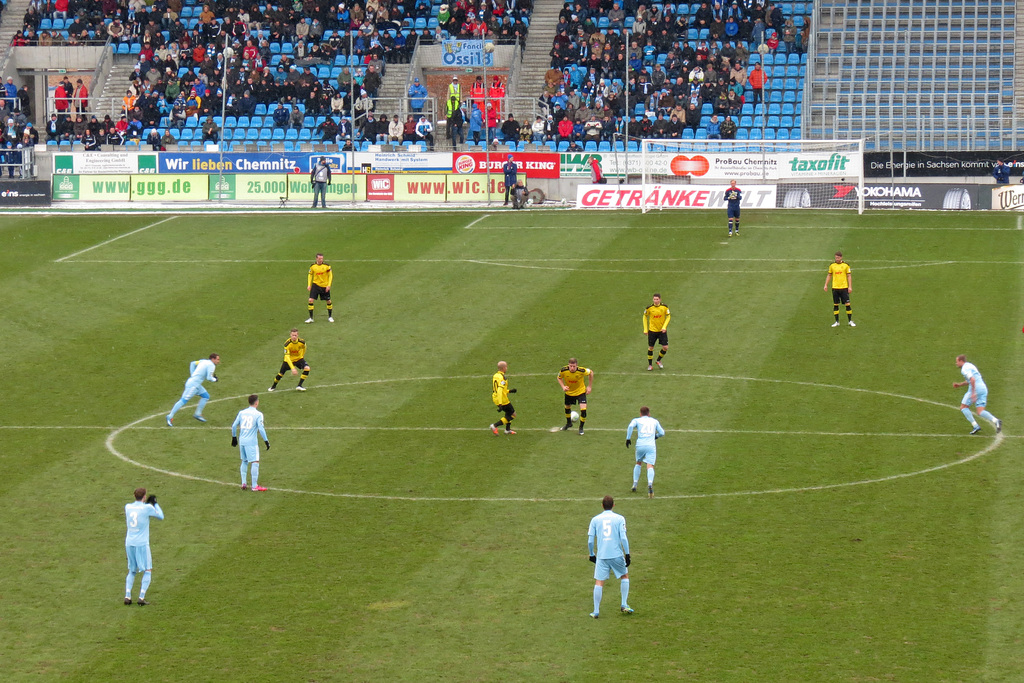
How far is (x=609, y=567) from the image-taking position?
63.0 feet

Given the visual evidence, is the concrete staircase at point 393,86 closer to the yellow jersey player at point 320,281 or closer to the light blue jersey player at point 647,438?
the yellow jersey player at point 320,281

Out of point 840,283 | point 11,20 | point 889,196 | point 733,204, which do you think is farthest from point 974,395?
point 11,20

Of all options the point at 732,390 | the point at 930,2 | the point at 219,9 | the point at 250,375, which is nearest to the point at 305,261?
the point at 250,375

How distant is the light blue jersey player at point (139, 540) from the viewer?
779 inches

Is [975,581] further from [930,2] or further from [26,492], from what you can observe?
[930,2]

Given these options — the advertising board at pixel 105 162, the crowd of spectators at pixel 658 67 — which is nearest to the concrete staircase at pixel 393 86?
the crowd of spectators at pixel 658 67

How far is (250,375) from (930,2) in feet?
147

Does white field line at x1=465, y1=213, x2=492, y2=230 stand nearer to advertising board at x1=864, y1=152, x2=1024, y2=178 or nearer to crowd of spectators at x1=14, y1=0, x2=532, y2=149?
crowd of spectators at x1=14, y1=0, x2=532, y2=149

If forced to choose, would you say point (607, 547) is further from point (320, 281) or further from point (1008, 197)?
point (1008, 197)

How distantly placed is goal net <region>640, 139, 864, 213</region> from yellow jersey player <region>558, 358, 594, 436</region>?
27.9 meters

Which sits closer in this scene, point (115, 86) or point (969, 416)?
point (969, 416)

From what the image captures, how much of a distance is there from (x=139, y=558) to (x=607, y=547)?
616 cm

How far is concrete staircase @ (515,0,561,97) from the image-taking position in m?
68.1

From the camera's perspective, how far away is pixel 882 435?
28.6 meters
